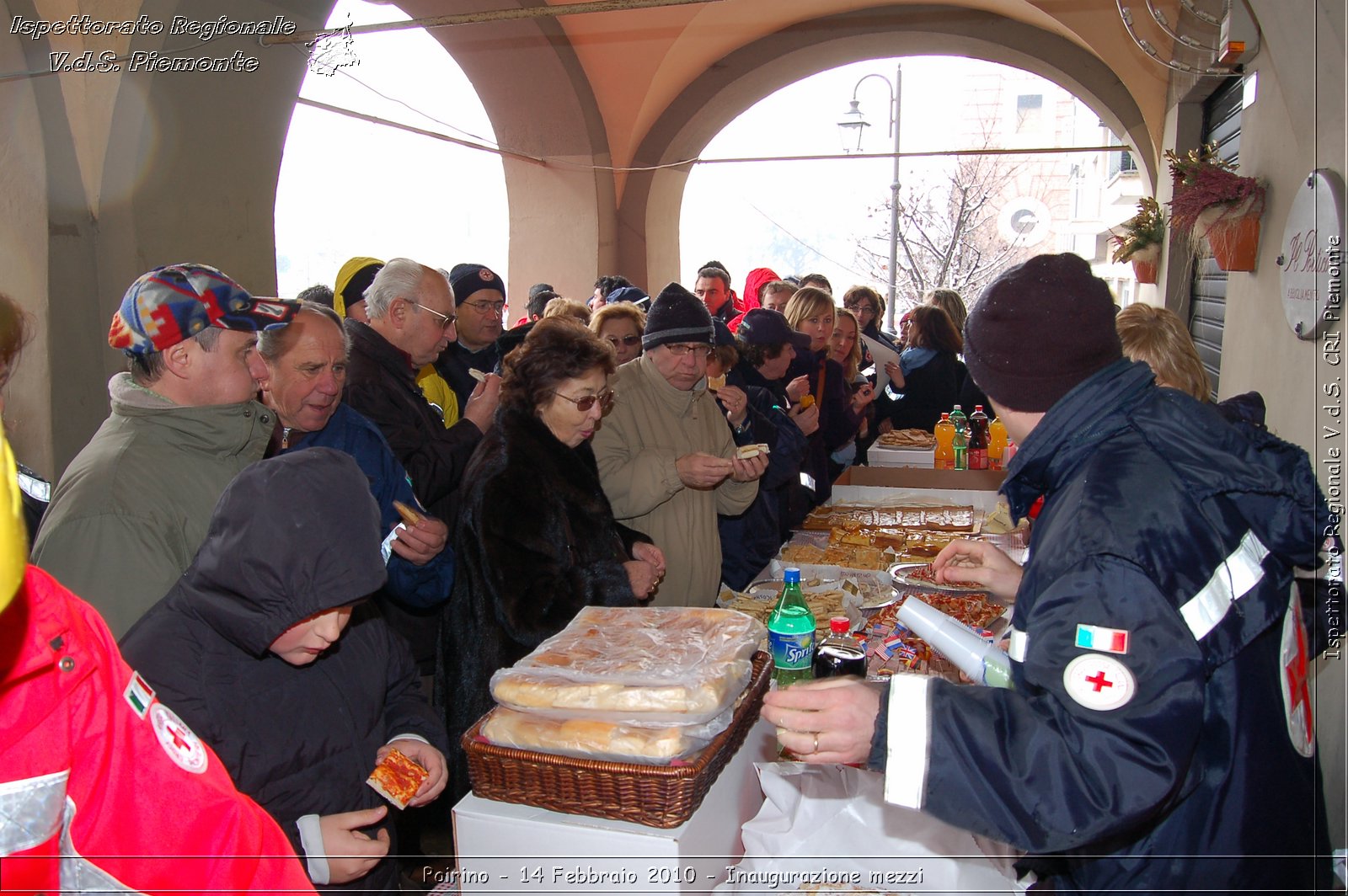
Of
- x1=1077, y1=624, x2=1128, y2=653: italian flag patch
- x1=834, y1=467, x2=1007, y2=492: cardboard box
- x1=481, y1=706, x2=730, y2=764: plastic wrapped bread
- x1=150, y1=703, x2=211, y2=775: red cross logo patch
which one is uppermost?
A: x1=1077, y1=624, x2=1128, y2=653: italian flag patch

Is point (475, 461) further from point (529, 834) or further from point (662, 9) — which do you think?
point (662, 9)

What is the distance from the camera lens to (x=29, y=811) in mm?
810

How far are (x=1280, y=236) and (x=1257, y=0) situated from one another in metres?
1.00

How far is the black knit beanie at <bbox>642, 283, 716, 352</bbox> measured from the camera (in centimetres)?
343

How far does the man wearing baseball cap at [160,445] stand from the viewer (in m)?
1.81

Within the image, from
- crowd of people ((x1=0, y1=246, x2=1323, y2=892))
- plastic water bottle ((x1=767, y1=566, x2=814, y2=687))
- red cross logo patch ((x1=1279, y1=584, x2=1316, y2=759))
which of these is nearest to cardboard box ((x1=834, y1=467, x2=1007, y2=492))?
crowd of people ((x1=0, y1=246, x2=1323, y2=892))

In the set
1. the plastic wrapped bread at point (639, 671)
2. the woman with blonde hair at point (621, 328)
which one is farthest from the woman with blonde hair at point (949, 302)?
the plastic wrapped bread at point (639, 671)

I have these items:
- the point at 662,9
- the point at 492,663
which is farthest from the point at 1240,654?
the point at 662,9

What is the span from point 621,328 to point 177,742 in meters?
3.58

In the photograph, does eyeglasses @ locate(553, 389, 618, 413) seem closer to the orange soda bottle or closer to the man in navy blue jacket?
the man in navy blue jacket

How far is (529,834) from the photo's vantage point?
1663 millimetres

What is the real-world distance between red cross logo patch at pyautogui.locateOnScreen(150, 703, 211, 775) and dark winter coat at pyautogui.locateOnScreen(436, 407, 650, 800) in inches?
58.0

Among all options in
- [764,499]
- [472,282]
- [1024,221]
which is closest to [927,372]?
[764,499]

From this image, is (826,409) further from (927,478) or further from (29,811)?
(29,811)
